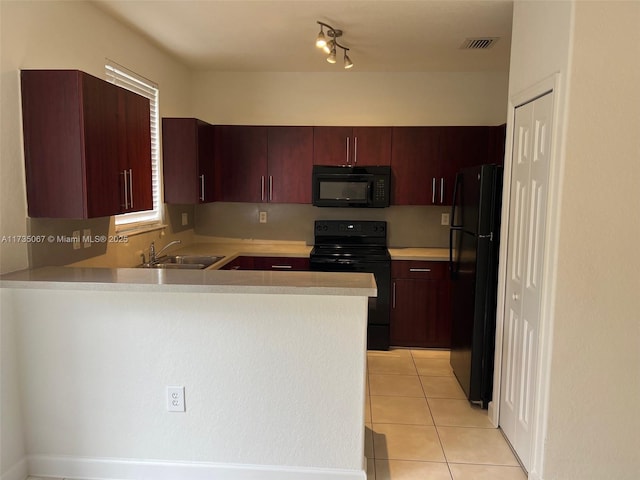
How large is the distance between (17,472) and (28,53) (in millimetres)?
2090

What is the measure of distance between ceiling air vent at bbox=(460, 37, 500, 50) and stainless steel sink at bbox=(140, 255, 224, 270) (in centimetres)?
261

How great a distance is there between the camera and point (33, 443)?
234 cm

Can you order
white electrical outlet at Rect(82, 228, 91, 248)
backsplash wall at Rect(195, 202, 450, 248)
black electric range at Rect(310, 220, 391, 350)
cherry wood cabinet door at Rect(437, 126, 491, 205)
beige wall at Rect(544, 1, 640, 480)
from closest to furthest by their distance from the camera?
1. beige wall at Rect(544, 1, 640, 480)
2. white electrical outlet at Rect(82, 228, 91, 248)
3. black electric range at Rect(310, 220, 391, 350)
4. cherry wood cabinet door at Rect(437, 126, 491, 205)
5. backsplash wall at Rect(195, 202, 450, 248)

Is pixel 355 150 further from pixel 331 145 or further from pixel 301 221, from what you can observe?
pixel 301 221

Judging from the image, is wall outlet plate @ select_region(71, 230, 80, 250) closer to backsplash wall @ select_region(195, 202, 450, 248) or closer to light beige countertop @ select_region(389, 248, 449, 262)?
backsplash wall @ select_region(195, 202, 450, 248)

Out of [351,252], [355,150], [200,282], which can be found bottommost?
[351,252]

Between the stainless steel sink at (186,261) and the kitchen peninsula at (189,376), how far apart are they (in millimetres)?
1329

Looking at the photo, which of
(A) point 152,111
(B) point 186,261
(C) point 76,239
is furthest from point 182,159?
(C) point 76,239

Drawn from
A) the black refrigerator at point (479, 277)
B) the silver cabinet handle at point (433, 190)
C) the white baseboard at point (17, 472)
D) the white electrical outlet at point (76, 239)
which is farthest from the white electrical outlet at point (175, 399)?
the silver cabinet handle at point (433, 190)

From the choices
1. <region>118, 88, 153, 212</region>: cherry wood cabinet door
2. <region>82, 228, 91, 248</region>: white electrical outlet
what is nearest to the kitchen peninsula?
<region>82, 228, 91, 248</region>: white electrical outlet

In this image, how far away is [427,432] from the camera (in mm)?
2779

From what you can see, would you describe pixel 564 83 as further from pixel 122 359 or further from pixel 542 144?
pixel 122 359

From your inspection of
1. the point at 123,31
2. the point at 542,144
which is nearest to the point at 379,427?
the point at 542,144

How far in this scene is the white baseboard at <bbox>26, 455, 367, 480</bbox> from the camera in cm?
224
